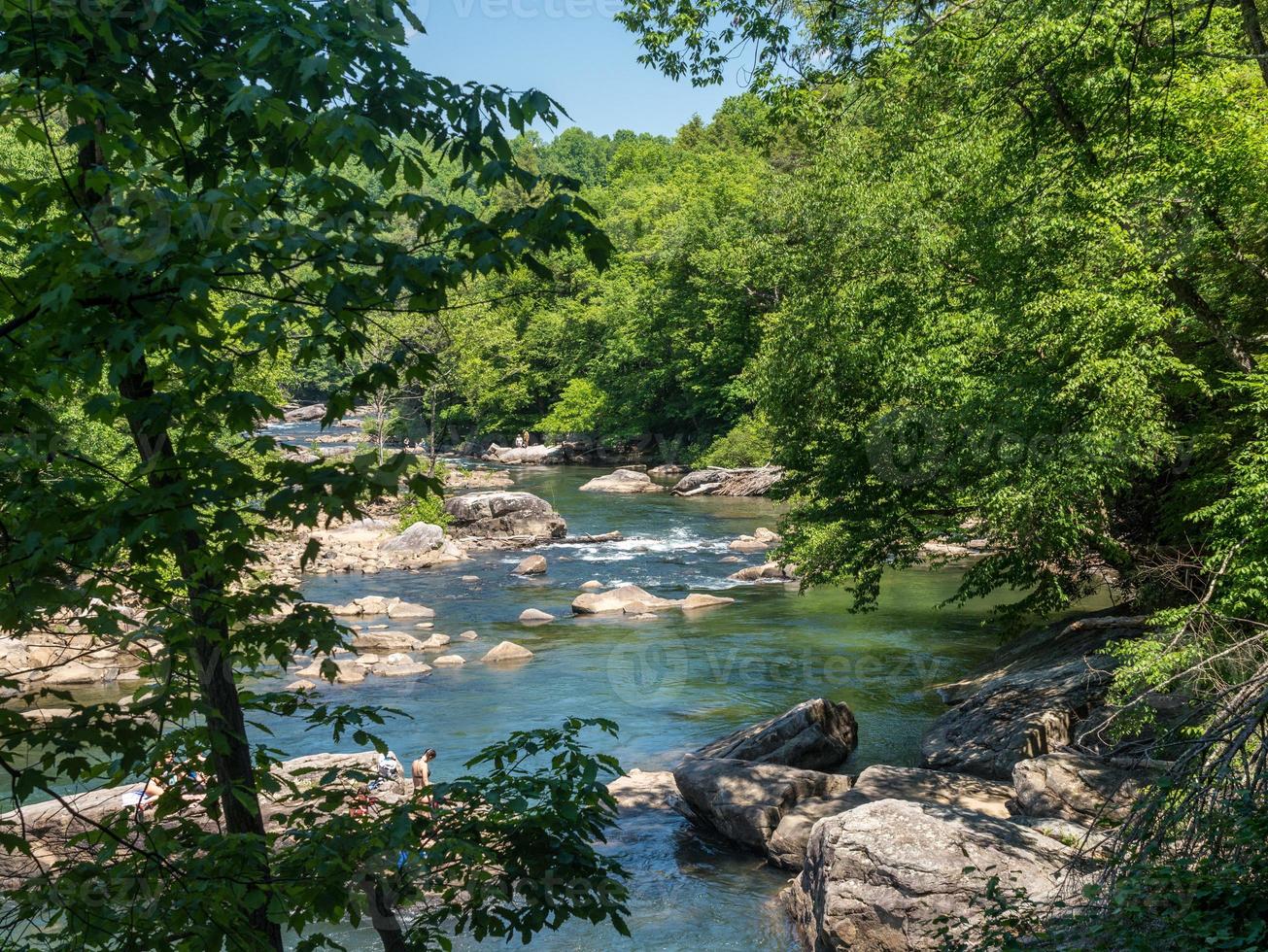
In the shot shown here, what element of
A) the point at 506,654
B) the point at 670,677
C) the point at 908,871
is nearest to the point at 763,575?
the point at 670,677

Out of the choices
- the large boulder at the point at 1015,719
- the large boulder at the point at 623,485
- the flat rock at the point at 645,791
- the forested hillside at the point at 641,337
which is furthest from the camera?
the forested hillside at the point at 641,337

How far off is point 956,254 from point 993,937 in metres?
11.0

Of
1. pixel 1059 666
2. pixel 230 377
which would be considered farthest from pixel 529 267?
pixel 1059 666

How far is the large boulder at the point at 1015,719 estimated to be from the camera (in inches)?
497

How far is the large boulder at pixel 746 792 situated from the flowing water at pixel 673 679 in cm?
28

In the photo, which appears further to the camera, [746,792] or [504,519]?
[504,519]

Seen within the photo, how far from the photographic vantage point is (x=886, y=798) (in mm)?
11312

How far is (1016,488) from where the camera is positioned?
39.0 feet

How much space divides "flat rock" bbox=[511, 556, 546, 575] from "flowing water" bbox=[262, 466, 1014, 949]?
44 cm

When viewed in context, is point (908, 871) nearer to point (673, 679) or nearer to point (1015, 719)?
point (1015, 719)

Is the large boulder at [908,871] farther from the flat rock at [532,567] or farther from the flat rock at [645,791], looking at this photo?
the flat rock at [532,567]

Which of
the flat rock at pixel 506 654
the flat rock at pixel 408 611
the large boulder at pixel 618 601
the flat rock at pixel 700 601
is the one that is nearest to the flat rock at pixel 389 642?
the flat rock at pixel 506 654

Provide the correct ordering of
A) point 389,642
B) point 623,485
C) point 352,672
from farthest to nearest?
point 623,485
point 389,642
point 352,672

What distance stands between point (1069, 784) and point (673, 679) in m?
9.00
